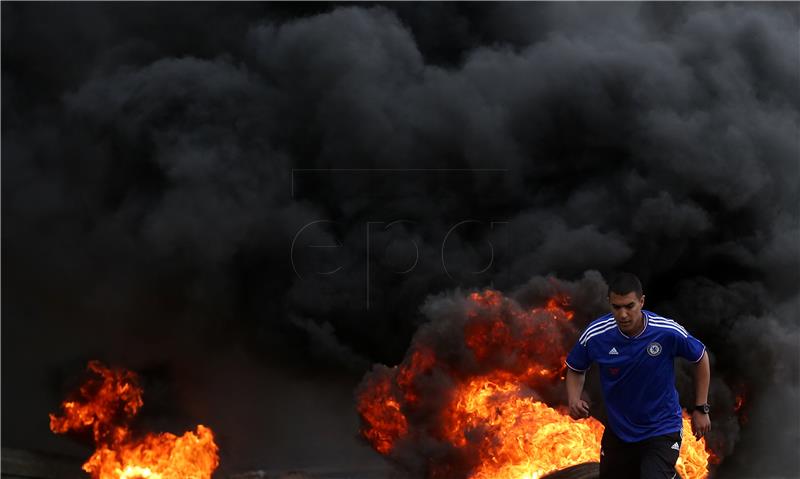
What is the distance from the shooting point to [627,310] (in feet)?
16.6

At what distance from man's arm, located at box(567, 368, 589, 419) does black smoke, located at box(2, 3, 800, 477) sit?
5.79 meters

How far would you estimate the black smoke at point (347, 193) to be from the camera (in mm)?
11641

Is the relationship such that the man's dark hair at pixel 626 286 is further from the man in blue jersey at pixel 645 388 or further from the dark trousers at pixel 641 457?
the dark trousers at pixel 641 457

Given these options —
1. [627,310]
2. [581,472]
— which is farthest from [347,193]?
[627,310]

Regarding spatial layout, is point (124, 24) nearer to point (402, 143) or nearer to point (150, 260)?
point (150, 260)

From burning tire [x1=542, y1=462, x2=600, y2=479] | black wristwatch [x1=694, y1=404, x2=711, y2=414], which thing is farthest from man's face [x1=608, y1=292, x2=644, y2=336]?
burning tire [x1=542, y1=462, x2=600, y2=479]

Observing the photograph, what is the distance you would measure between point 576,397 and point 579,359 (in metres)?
0.27

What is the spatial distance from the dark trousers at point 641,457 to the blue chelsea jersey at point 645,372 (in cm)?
5

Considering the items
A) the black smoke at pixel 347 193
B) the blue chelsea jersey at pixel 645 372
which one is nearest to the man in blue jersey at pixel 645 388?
the blue chelsea jersey at pixel 645 372

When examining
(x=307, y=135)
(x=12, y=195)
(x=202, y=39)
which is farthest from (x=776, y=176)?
(x=12, y=195)

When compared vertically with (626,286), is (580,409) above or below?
below

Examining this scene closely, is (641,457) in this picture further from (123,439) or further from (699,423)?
(123,439)

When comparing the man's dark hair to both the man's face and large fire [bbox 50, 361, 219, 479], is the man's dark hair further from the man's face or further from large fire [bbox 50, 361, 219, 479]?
large fire [bbox 50, 361, 219, 479]

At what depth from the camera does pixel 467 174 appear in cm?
1212
